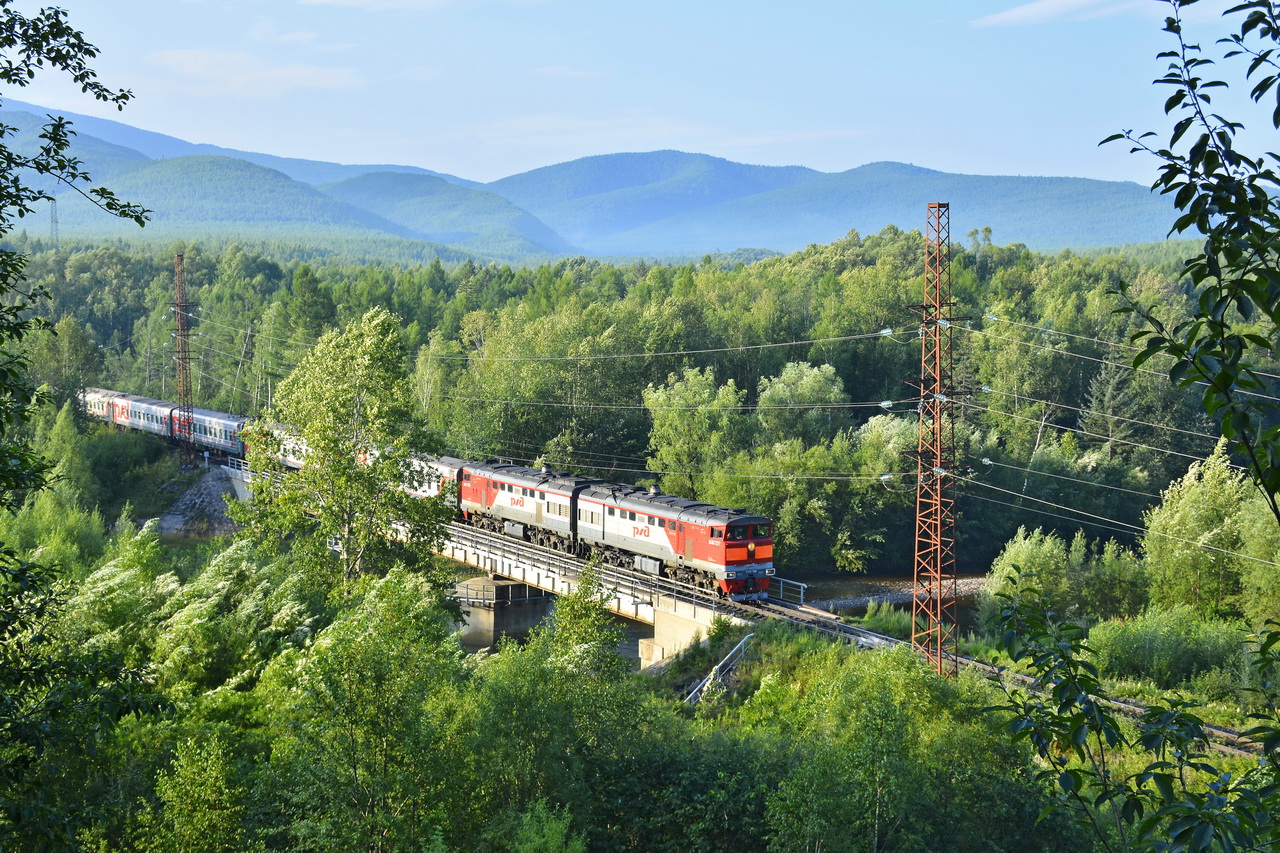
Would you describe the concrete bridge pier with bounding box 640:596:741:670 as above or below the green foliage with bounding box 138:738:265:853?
below

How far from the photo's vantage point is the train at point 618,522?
3894 centimetres

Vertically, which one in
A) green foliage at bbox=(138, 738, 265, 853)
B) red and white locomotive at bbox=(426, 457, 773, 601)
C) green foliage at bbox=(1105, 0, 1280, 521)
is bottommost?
red and white locomotive at bbox=(426, 457, 773, 601)

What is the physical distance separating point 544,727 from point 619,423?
4871 cm

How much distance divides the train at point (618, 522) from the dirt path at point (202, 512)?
10.1 metres

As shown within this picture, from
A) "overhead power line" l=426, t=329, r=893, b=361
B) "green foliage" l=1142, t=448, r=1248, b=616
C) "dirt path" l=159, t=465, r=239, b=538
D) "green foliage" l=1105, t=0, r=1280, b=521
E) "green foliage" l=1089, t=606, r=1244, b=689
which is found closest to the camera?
"green foliage" l=1105, t=0, r=1280, b=521

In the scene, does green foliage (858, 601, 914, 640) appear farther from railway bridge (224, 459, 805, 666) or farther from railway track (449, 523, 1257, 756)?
railway bridge (224, 459, 805, 666)

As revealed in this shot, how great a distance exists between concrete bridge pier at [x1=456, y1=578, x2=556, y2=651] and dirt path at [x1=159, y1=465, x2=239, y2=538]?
75.7 ft

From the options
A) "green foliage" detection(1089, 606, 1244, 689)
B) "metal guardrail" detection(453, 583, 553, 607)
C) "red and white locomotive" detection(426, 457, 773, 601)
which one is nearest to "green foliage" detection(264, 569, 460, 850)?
"red and white locomotive" detection(426, 457, 773, 601)

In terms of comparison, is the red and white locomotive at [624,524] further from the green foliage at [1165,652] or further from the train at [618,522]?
the green foliage at [1165,652]

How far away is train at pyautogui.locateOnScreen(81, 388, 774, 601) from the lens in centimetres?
3894

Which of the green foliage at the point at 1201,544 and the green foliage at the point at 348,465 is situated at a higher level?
the green foliage at the point at 348,465

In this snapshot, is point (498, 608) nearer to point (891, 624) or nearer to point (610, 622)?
point (610, 622)

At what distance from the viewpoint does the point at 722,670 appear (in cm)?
3369

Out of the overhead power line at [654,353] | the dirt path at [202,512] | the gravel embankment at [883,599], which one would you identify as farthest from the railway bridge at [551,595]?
the dirt path at [202,512]
